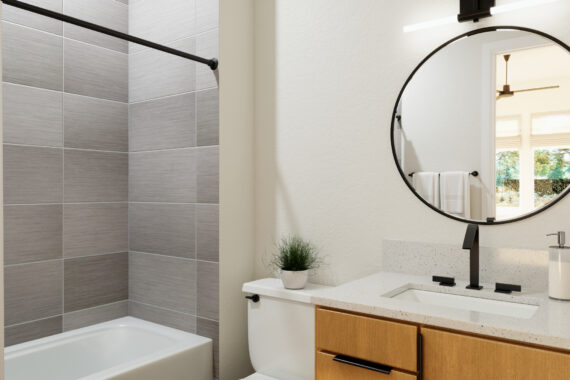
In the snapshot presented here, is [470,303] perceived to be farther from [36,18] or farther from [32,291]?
[36,18]

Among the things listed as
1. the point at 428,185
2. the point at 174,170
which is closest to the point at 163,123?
the point at 174,170

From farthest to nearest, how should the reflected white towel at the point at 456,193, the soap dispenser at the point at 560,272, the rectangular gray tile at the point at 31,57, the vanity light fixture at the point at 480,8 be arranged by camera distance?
1. the rectangular gray tile at the point at 31,57
2. the reflected white towel at the point at 456,193
3. the vanity light fixture at the point at 480,8
4. the soap dispenser at the point at 560,272

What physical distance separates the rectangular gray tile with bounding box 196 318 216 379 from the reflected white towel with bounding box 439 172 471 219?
4.04 ft

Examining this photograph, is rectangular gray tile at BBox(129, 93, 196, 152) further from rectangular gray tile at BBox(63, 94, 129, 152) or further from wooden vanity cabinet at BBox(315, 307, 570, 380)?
wooden vanity cabinet at BBox(315, 307, 570, 380)

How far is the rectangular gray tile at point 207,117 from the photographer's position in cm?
221

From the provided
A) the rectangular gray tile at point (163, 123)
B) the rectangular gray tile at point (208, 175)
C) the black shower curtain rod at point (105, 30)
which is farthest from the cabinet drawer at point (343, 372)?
the black shower curtain rod at point (105, 30)

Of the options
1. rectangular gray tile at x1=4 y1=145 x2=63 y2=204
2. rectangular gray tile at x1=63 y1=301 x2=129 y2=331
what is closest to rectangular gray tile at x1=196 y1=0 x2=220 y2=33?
rectangular gray tile at x1=4 y1=145 x2=63 y2=204

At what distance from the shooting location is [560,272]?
140 cm

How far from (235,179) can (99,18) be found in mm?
1223

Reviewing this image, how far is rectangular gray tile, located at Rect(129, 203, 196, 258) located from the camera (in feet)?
7.66

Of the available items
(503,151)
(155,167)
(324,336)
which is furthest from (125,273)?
(503,151)

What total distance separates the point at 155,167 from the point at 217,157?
1.60ft

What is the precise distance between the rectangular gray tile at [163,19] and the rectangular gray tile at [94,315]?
1.52 metres

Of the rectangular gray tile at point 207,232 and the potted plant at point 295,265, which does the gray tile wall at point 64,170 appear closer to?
the rectangular gray tile at point 207,232
